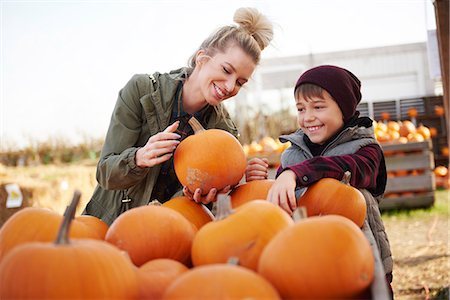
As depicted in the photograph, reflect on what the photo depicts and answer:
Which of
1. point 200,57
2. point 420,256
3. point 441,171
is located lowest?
point 441,171

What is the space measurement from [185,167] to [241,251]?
681 mm

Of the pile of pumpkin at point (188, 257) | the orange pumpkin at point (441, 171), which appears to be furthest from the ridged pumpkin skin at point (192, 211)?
the orange pumpkin at point (441, 171)

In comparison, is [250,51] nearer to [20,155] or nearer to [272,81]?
[272,81]

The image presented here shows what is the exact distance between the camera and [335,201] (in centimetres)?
152

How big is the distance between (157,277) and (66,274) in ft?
0.64

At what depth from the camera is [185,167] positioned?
5.51ft

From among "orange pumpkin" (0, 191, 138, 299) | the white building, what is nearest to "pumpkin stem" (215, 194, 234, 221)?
"orange pumpkin" (0, 191, 138, 299)

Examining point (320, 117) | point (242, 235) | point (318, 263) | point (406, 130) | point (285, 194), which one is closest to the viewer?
point (318, 263)

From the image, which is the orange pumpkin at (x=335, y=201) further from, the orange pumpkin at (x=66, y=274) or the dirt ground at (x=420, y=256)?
the dirt ground at (x=420, y=256)

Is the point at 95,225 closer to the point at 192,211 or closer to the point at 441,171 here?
the point at 192,211

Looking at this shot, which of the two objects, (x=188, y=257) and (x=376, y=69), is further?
(x=376, y=69)

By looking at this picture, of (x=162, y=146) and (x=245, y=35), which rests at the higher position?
(x=245, y=35)

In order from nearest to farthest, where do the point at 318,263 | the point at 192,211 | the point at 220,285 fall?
the point at 220,285, the point at 318,263, the point at 192,211

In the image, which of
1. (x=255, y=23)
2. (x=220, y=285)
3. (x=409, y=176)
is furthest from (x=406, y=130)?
(x=220, y=285)
